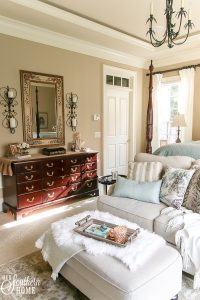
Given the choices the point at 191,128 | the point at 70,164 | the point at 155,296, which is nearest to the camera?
the point at 155,296

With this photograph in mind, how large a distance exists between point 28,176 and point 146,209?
1783mm

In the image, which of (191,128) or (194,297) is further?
(191,128)

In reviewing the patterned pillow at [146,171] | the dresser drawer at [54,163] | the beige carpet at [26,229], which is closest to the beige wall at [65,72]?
the dresser drawer at [54,163]

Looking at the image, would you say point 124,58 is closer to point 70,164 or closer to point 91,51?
point 91,51

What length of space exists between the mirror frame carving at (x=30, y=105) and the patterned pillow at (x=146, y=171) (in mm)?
1720

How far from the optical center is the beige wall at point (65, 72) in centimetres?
353

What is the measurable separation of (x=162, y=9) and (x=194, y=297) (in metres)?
3.47

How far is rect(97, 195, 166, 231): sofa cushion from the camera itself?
232 centimetres

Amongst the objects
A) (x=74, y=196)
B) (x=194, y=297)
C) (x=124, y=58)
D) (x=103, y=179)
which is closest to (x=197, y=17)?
(x=124, y=58)

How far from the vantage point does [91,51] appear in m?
4.53

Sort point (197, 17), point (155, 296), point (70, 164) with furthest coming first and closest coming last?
point (70, 164), point (197, 17), point (155, 296)

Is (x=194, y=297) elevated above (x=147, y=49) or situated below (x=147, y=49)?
below

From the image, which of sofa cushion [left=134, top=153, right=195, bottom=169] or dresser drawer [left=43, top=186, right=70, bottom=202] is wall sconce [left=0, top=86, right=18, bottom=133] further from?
sofa cushion [left=134, top=153, right=195, bottom=169]

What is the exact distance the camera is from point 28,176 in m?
3.35
